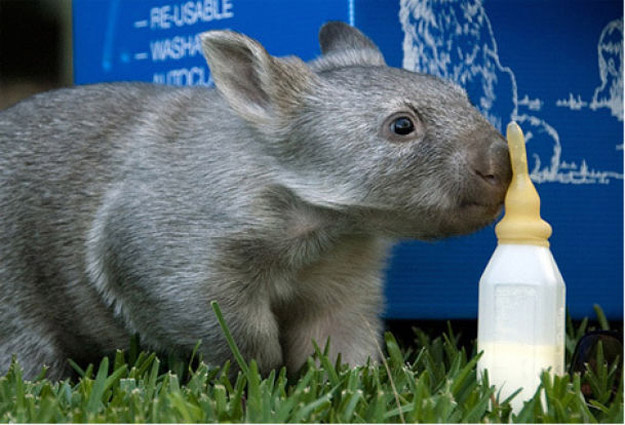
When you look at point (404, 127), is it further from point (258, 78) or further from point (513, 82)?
point (513, 82)

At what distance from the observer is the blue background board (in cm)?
353

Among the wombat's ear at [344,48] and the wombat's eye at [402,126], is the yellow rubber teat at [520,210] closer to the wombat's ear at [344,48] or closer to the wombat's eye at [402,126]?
the wombat's eye at [402,126]

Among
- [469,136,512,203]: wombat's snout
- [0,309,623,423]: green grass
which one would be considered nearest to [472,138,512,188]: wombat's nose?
[469,136,512,203]: wombat's snout

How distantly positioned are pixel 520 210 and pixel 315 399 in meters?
0.71

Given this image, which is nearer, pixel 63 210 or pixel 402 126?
pixel 402 126

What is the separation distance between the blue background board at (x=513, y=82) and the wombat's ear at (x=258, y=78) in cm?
58

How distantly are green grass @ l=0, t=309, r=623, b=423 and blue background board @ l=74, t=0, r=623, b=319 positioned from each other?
29.3 inches

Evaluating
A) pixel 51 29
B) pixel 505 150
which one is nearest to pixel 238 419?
pixel 505 150

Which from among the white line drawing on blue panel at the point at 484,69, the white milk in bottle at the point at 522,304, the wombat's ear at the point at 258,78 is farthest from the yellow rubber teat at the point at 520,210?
the white line drawing on blue panel at the point at 484,69

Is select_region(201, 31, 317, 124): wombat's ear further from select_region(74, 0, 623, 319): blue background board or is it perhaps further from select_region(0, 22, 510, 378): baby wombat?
select_region(74, 0, 623, 319): blue background board

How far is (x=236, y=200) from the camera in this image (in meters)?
2.90

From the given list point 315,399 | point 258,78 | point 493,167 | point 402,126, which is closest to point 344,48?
point 258,78

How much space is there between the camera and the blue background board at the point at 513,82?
3.53 meters

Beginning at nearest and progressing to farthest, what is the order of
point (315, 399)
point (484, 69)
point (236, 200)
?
point (315, 399)
point (236, 200)
point (484, 69)
